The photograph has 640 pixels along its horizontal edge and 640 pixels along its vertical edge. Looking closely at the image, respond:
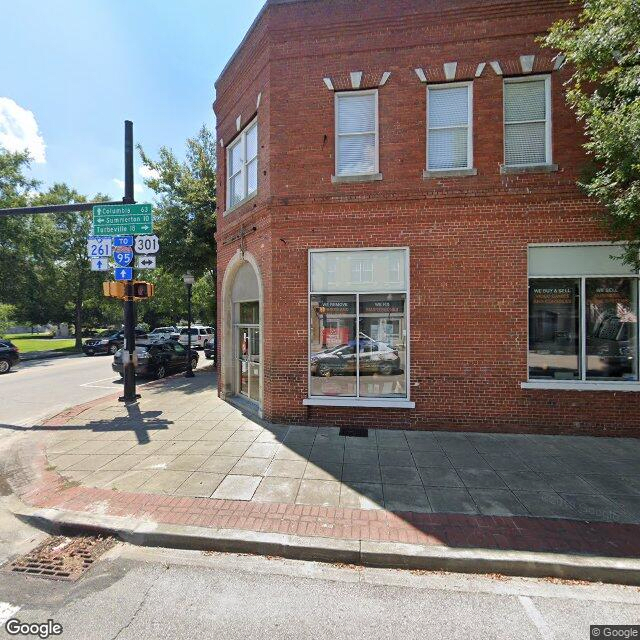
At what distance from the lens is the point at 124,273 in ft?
30.8

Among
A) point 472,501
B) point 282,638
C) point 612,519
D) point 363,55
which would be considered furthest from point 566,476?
point 363,55

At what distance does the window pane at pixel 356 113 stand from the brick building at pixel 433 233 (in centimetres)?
3

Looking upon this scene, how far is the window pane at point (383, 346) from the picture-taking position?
25.0ft

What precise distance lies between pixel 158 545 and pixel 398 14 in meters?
9.62

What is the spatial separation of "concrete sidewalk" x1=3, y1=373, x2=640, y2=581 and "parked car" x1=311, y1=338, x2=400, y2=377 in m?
1.19

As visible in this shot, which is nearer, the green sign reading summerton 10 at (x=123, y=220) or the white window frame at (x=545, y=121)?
the white window frame at (x=545, y=121)

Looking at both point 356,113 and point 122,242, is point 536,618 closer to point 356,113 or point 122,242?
point 356,113

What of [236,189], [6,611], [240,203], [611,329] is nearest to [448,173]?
[611,329]

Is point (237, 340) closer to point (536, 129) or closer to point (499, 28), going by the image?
point (536, 129)

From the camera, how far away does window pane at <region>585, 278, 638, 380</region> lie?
23.7ft

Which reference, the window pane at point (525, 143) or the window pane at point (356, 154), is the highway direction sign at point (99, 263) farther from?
the window pane at point (525, 143)

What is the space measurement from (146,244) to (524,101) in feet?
29.3

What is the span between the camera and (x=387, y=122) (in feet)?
24.5

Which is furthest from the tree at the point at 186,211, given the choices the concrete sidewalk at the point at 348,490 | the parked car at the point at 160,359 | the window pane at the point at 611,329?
the window pane at the point at 611,329
